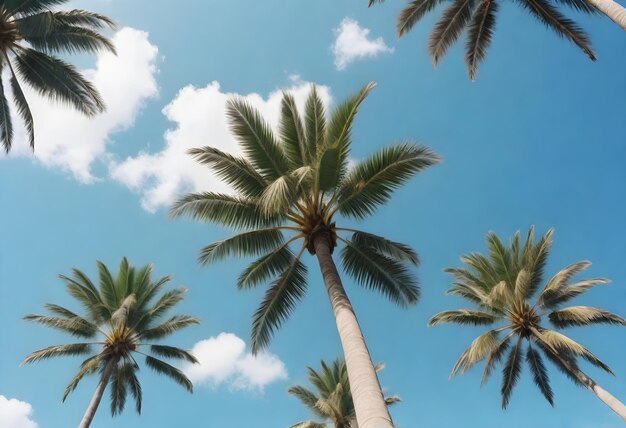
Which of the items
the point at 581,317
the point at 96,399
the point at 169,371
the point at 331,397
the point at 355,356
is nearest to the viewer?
the point at 355,356

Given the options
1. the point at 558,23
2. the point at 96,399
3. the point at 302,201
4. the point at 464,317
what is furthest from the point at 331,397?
the point at 558,23

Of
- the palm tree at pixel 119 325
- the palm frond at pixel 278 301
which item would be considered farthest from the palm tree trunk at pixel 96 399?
the palm frond at pixel 278 301

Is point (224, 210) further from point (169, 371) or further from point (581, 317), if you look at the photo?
point (581, 317)

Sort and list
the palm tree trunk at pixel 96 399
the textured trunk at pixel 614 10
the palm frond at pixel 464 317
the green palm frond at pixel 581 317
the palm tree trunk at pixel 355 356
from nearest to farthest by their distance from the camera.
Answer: the palm tree trunk at pixel 355 356, the textured trunk at pixel 614 10, the palm tree trunk at pixel 96 399, the green palm frond at pixel 581 317, the palm frond at pixel 464 317

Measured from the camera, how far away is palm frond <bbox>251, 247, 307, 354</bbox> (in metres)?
12.9

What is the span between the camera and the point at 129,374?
2286cm

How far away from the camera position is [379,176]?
11.6 metres

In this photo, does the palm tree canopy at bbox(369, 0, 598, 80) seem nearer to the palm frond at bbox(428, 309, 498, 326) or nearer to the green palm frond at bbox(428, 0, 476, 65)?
the green palm frond at bbox(428, 0, 476, 65)

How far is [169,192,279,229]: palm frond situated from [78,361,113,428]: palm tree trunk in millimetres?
12008

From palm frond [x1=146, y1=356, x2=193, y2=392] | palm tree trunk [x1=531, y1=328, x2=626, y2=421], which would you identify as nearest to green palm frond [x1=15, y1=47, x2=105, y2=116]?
palm frond [x1=146, y1=356, x2=193, y2=392]

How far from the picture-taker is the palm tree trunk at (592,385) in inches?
727

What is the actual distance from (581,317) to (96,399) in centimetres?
2255

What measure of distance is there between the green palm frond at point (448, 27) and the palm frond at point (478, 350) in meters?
13.6

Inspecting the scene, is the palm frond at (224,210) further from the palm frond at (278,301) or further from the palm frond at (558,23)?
the palm frond at (558,23)
